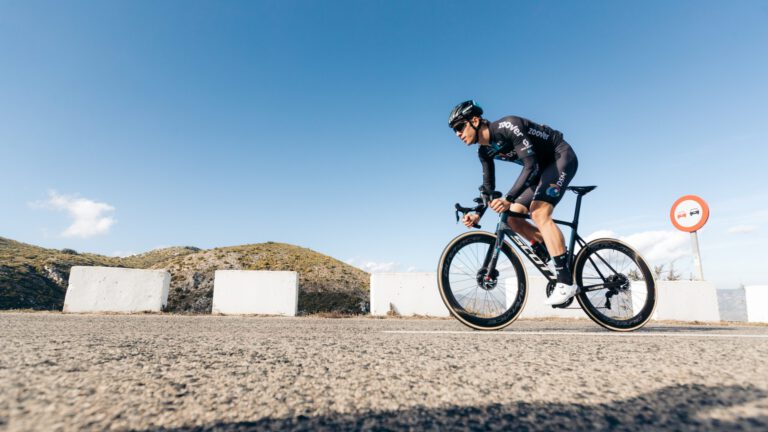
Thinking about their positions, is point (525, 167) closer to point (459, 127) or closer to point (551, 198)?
point (551, 198)

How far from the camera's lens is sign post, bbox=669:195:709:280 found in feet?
35.7

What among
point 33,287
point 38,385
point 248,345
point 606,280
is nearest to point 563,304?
point 606,280

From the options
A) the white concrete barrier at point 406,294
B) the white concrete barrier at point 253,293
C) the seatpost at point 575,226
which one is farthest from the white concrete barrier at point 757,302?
the white concrete barrier at point 253,293

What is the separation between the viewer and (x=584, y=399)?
1.06 metres

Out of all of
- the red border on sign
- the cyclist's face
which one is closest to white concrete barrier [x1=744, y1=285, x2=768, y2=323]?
the red border on sign

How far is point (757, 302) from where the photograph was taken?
10828mm

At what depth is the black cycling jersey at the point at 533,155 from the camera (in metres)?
3.65

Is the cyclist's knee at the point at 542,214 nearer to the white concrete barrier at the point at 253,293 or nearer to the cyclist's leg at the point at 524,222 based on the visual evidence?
the cyclist's leg at the point at 524,222

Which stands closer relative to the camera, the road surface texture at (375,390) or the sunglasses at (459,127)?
the road surface texture at (375,390)

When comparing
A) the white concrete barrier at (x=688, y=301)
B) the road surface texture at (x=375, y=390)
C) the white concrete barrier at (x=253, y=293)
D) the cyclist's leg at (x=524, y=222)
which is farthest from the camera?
the white concrete barrier at (x=253, y=293)

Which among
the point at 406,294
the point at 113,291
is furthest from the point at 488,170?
the point at 113,291

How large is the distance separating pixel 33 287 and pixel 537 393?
48.3 meters

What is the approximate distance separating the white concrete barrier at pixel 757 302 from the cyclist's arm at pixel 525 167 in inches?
498

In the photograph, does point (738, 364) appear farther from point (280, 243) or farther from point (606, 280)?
point (280, 243)
